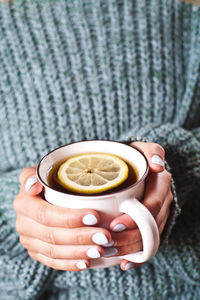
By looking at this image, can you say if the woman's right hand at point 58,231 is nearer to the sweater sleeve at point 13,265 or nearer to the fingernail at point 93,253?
the fingernail at point 93,253

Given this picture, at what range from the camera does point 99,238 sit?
436mm

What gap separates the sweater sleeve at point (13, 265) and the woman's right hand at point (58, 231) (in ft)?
0.50

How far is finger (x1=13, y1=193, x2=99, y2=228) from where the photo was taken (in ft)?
1.39

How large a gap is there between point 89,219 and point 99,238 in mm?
32

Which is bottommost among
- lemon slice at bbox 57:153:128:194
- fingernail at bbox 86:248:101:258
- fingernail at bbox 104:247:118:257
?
fingernail at bbox 104:247:118:257

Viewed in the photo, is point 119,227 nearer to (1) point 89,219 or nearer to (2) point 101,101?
(1) point 89,219

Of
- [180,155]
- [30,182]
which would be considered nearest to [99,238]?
[30,182]

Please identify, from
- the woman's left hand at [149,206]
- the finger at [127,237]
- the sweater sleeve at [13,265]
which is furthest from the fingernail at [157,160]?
the sweater sleeve at [13,265]

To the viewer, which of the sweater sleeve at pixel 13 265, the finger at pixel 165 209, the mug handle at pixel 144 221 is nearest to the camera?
the mug handle at pixel 144 221

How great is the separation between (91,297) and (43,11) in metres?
0.61

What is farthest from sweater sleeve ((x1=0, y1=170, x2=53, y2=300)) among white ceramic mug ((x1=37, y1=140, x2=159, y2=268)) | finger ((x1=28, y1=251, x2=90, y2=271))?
white ceramic mug ((x1=37, y1=140, x2=159, y2=268))

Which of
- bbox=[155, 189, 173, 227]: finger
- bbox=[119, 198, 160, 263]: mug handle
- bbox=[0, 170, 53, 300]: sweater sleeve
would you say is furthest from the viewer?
bbox=[0, 170, 53, 300]: sweater sleeve

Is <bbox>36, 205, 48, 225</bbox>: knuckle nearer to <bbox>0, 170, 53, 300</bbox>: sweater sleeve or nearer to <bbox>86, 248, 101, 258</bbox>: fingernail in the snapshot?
<bbox>86, 248, 101, 258</bbox>: fingernail

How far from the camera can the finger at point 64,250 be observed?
1.46 ft
